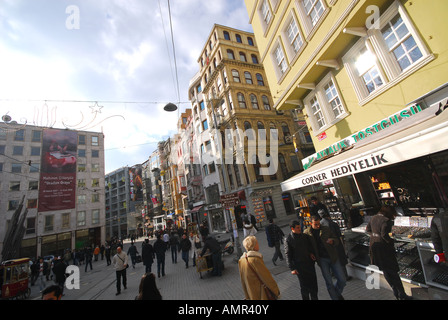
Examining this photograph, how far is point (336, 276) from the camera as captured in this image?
428cm

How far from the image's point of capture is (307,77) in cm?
930

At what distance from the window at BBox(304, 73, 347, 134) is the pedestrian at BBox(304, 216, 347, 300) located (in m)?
6.02

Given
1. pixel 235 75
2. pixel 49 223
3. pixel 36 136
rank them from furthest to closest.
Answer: pixel 36 136 < pixel 49 223 < pixel 235 75

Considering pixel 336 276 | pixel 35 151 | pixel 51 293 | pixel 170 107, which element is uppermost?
pixel 35 151

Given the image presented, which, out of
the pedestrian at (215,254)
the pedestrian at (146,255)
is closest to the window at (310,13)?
the pedestrian at (215,254)

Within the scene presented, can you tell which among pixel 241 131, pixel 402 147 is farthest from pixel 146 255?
pixel 241 131

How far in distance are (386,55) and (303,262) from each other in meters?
7.01

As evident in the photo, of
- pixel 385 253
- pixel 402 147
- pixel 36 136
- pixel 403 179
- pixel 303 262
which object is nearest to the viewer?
pixel 402 147

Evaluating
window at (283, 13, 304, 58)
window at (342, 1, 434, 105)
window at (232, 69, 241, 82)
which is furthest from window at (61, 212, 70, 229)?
window at (342, 1, 434, 105)

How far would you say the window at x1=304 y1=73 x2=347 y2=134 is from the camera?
8.79m

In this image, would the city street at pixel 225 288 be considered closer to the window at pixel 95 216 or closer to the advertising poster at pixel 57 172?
the advertising poster at pixel 57 172

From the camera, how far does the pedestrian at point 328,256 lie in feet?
13.8

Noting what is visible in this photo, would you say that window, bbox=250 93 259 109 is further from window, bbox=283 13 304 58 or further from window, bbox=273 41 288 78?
window, bbox=283 13 304 58

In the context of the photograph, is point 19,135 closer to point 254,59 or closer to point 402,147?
point 254,59
